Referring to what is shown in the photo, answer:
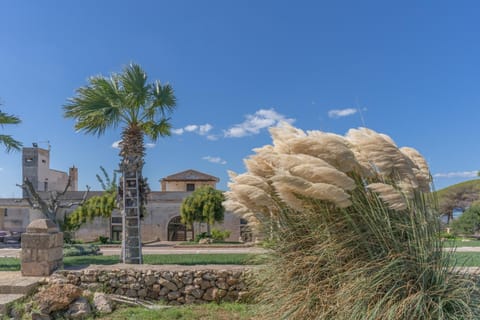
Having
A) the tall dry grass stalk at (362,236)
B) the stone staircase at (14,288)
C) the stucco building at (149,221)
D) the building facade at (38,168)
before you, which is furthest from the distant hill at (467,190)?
the building facade at (38,168)

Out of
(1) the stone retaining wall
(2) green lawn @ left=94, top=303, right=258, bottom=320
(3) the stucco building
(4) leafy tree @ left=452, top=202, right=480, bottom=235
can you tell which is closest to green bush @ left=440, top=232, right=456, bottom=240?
(2) green lawn @ left=94, top=303, right=258, bottom=320

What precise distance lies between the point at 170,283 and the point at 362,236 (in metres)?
3.78

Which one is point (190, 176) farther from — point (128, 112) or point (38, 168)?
point (128, 112)

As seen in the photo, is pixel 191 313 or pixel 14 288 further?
pixel 14 288

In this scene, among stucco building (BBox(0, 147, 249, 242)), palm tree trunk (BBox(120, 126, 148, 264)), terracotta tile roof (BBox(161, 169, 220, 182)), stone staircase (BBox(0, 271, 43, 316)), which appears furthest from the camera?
terracotta tile roof (BBox(161, 169, 220, 182))

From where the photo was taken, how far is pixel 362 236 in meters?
3.04

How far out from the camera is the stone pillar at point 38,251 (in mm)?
6301

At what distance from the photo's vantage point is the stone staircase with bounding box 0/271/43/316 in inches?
203

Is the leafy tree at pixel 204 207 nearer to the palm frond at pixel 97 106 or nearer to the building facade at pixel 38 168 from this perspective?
the palm frond at pixel 97 106

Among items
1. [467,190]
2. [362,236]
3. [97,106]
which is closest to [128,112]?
[97,106]

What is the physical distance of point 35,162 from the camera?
1228 inches

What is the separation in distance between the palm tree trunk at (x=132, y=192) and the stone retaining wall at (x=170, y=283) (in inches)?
77.7

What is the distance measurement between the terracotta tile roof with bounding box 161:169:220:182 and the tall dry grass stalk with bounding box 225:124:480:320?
84.0ft

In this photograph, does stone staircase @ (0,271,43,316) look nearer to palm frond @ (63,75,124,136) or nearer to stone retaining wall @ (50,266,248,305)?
stone retaining wall @ (50,266,248,305)
